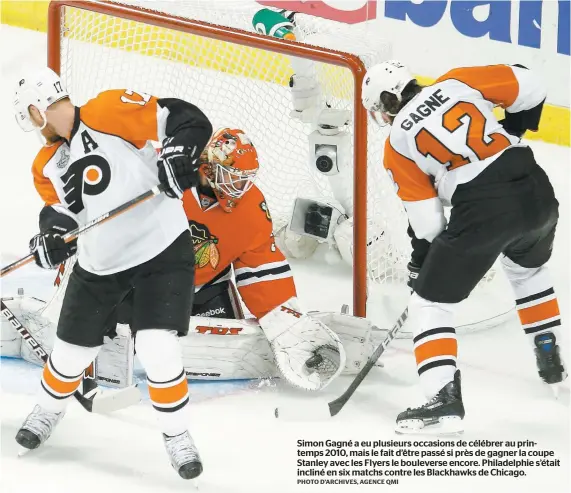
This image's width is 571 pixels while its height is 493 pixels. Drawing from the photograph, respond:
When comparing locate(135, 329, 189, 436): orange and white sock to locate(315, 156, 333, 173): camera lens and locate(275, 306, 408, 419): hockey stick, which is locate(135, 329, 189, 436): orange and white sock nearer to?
locate(275, 306, 408, 419): hockey stick

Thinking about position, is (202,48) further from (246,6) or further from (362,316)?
(362,316)

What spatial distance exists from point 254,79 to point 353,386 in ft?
4.24

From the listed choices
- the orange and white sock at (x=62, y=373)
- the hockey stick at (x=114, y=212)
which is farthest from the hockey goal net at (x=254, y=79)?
the orange and white sock at (x=62, y=373)

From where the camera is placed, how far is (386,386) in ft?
12.1

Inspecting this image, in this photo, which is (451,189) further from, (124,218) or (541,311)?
(124,218)

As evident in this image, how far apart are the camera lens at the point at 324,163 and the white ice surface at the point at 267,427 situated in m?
0.45

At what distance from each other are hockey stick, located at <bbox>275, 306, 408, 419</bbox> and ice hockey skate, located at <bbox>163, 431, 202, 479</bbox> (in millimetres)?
415

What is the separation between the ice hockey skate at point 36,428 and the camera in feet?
10.6

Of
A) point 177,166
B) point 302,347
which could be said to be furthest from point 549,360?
point 177,166

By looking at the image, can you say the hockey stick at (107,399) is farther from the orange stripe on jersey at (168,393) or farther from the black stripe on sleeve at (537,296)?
the black stripe on sleeve at (537,296)

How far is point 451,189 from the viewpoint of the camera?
3.33m

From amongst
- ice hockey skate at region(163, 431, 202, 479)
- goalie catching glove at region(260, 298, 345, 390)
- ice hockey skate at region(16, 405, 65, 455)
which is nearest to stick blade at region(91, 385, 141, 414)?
ice hockey skate at region(16, 405, 65, 455)

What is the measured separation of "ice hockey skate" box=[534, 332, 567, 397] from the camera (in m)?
3.62

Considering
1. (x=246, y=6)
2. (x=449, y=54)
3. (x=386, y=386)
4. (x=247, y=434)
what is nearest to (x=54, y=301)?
(x=247, y=434)
